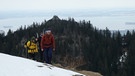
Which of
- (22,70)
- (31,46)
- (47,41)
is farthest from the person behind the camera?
(31,46)

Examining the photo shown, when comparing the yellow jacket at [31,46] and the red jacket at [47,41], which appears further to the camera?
the yellow jacket at [31,46]

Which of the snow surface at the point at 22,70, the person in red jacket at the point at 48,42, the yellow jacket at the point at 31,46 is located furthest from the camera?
the yellow jacket at the point at 31,46

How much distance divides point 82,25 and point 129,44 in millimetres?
34005

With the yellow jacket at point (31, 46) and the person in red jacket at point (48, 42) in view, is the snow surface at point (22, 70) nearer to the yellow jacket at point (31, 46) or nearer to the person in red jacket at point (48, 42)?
the person in red jacket at point (48, 42)

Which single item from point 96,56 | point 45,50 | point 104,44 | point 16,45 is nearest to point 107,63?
point 96,56

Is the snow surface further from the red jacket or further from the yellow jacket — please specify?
the yellow jacket

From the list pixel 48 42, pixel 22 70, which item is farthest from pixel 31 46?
pixel 22 70

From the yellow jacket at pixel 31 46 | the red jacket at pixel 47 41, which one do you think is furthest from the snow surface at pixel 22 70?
the yellow jacket at pixel 31 46

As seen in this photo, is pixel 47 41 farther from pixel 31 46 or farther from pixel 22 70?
pixel 22 70

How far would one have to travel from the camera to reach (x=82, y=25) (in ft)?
519

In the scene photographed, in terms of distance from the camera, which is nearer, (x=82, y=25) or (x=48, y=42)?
(x=48, y=42)

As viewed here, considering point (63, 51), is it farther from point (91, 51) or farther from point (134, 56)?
point (134, 56)

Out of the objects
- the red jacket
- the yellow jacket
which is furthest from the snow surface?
the yellow jacket

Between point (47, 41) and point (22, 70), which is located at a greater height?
point (47, 41)
